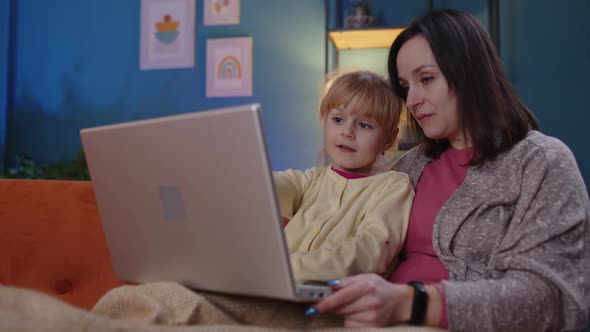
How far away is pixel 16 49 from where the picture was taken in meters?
3.46

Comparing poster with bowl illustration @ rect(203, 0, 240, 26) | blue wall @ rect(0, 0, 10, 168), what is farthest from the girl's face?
blue wall @ rect(0, 0, 10, 168)

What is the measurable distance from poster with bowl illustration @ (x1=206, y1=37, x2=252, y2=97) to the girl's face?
1850 mm

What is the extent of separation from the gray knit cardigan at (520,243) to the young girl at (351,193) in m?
0.12

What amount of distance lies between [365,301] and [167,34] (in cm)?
271

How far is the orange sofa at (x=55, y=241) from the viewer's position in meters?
1.37

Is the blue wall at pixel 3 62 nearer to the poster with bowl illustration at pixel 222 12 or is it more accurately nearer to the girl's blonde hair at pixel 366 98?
the poster with bowl illustration at pixel 222 12

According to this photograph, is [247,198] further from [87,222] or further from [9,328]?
[87,222]

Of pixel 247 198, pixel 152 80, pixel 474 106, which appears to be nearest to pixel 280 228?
pixel 247 198

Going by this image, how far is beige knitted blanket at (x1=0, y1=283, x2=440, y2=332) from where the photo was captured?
2.35 ft

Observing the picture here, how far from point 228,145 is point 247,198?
7 centimetres

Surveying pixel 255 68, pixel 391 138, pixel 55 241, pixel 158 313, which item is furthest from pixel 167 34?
pixel 158 313

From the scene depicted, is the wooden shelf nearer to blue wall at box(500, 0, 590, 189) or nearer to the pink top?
blue wall at box(500, 0, 590, 189)

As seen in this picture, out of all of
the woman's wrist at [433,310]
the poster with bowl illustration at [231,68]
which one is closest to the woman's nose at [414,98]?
the woman's wrist at [433,310]

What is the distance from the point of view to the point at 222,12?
10.4ft
